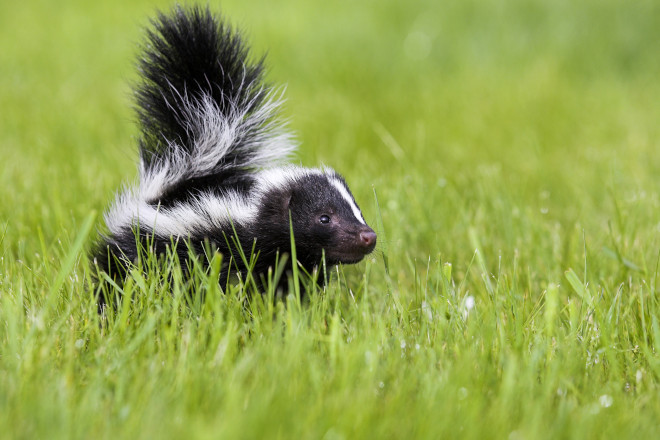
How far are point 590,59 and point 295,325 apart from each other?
7531mm

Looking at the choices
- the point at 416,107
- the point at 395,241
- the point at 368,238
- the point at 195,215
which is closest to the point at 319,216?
the point at 368,238

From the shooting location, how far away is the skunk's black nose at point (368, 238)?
325 centimetres

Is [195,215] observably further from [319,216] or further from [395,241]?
[395,241]

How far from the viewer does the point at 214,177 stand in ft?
12.2

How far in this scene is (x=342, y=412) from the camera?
6.78ft

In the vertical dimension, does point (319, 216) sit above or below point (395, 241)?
above

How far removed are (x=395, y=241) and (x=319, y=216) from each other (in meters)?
0.89

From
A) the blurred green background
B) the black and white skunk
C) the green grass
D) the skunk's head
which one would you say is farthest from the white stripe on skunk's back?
the blurred green background

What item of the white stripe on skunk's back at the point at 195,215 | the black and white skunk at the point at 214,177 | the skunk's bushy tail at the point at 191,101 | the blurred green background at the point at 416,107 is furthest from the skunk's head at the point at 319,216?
the blurred green background at the point at 416,107

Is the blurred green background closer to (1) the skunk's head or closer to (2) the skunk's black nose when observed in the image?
(1) the skunk's head

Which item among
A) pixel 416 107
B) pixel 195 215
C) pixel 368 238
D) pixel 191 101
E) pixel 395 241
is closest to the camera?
pixel 368 238

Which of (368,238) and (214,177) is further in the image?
(214,177)

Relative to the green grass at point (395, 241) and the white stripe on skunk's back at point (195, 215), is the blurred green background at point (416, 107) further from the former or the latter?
the white stripe on skunk's back at point (195, 215)

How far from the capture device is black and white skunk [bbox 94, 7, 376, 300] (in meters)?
3.38
